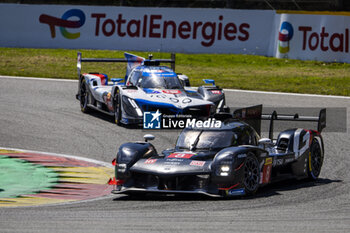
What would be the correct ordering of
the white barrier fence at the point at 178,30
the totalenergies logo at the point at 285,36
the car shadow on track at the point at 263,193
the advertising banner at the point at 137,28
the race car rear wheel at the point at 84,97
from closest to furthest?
1. the car shadow on track at the point at 263,193
2. the race car rear wheel at the point at 84,97
3. the white barrier fence at the point at 178,30
4. the totalenergies logo at the point at 285,36
5. the advertising banner at the point at 137,28

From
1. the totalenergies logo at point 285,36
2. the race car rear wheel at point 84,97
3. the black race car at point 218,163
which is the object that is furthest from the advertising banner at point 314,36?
the black race car at point 218,163

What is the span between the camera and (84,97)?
728 inches

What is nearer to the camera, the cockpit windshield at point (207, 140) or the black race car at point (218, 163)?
the black race car at point (218, 163)

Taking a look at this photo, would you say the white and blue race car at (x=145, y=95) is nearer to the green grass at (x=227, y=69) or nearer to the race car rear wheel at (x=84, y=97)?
the race car rear wheel at (x=84, y=97)

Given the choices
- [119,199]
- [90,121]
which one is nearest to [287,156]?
[119,199]

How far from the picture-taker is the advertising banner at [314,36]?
24609 millimetres

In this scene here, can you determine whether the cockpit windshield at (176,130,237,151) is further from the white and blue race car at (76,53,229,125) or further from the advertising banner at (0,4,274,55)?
the advertising banner at (0,4,274,55)

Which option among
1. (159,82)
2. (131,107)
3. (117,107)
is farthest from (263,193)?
(159,82)

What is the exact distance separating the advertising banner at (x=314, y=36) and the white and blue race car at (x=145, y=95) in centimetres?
773

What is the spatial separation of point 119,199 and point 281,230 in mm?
2953

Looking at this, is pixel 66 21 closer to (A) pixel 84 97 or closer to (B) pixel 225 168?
(A) pixel 84 97

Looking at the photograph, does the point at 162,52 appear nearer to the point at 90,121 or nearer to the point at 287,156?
the point at 90,121

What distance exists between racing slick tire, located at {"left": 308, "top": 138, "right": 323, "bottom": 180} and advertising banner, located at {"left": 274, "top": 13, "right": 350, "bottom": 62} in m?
13.9

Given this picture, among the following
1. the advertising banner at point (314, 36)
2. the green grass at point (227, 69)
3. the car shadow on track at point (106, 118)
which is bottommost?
the car shadow on track at point (106, 118)
